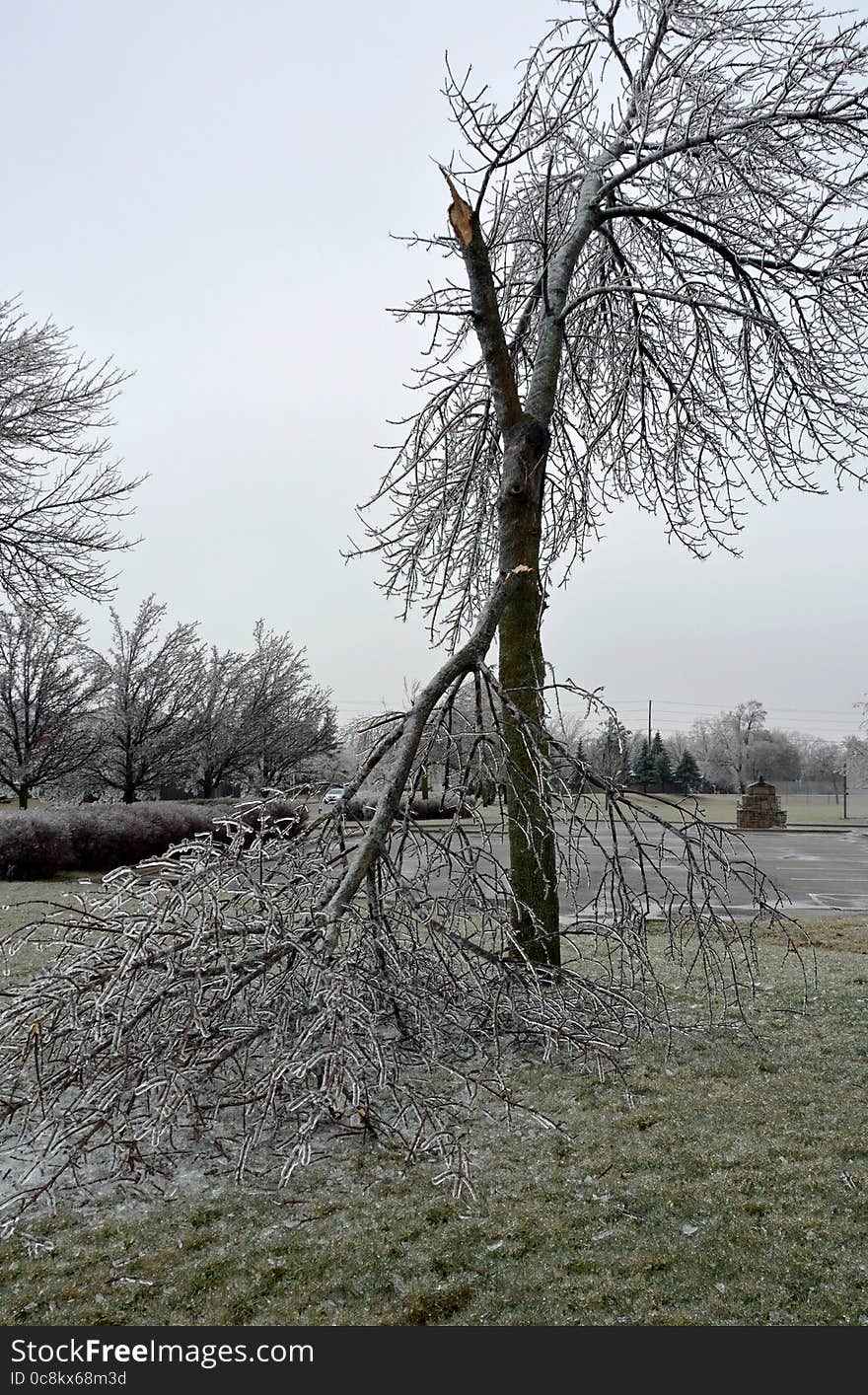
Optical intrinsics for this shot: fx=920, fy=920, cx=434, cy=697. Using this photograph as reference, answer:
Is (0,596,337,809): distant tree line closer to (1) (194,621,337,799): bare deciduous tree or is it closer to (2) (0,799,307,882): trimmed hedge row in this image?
(1) (194,621,337,799): bare deciduous tree

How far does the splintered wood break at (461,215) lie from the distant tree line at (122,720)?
15.3 meters

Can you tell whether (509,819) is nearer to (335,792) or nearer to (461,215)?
Result: (335,792)

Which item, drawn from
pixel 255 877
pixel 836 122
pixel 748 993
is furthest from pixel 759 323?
pixel 255 877

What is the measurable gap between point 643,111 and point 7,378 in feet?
30.6

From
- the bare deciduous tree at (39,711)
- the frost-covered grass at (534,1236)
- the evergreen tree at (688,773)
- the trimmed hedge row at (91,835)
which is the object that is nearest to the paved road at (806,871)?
the frost-covered grass at (534,1236)

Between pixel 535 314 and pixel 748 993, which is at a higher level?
pixel 535 314

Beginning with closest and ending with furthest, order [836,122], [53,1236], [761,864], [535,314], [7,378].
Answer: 1. [53,1236]
2. [836,122]
3. [535,314]
4. [7,378]
5. [761,864]

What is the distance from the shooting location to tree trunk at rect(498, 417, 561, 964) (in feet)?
17.4

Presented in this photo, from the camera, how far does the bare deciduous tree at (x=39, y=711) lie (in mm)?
19219

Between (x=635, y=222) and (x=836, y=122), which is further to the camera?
(x=635, y=222)

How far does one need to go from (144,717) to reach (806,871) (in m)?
13.5

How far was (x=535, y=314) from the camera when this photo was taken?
7129 mm

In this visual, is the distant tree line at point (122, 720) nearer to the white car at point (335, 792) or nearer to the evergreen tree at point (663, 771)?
the white car at point (335, 792)

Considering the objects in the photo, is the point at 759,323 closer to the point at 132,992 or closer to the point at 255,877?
the point at 255,877
